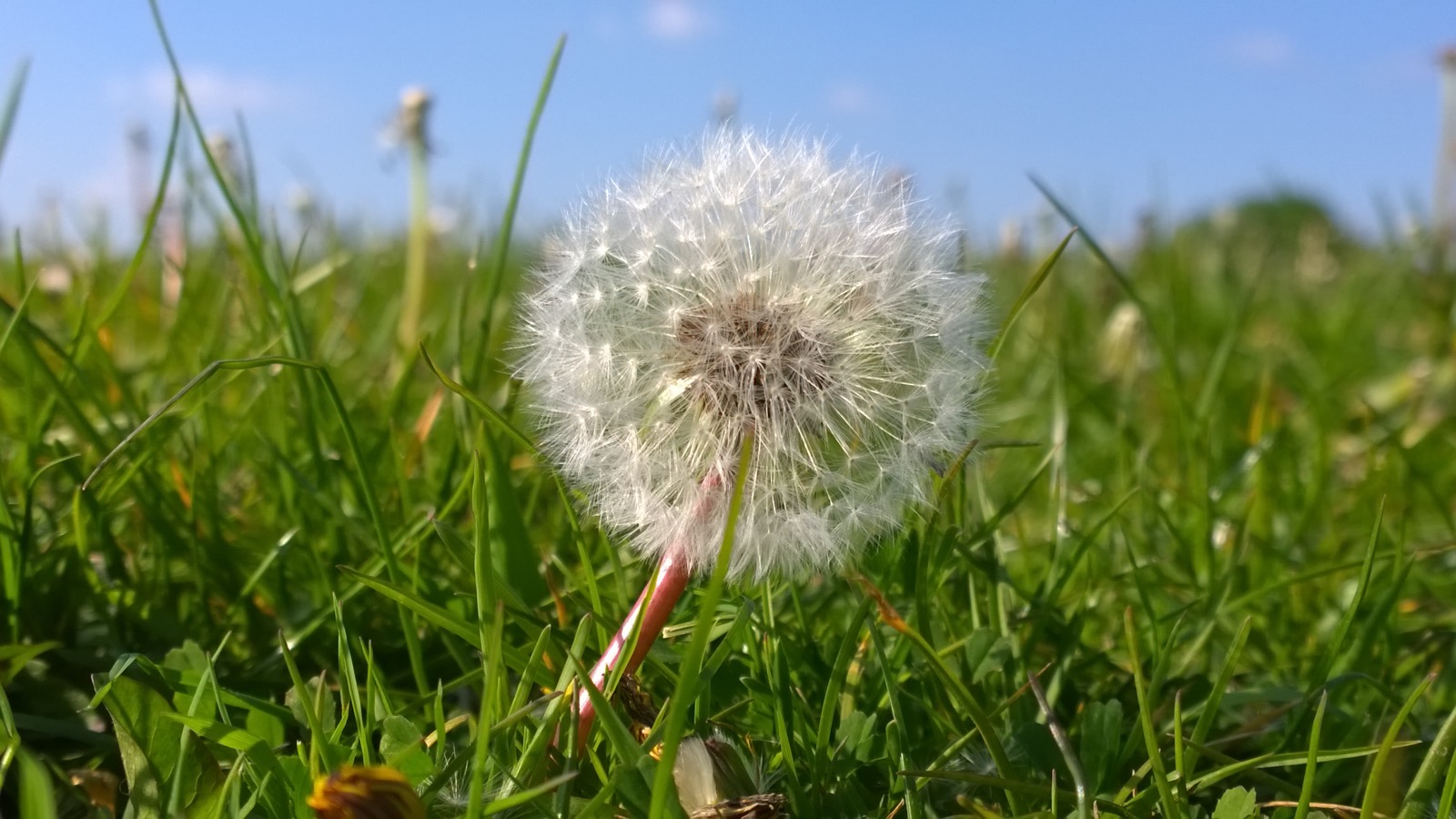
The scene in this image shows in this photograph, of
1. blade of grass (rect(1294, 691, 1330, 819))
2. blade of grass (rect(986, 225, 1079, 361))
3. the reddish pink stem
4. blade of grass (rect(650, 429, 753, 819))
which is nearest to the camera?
blade of grass (rect(650, 429, 753, 819))

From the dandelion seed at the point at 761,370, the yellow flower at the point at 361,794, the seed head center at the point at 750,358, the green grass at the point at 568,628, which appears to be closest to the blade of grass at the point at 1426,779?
the green grass at the point at 568,628

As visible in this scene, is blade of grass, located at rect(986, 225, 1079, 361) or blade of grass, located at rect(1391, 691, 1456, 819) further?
blade of grass, located at rect(986, 225, 1079, 361)

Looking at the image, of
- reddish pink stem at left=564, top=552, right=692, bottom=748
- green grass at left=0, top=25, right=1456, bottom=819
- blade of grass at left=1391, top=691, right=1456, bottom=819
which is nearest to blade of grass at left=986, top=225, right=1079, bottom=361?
green grass at left=0, top=25, right=1456, bottom=819

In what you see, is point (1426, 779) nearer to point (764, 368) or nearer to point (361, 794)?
point (764, 368)

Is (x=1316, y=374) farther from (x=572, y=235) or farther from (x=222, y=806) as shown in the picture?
(x=222, y=806)

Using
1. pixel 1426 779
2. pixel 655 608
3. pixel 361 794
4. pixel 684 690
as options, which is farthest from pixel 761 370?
pixel 1426 779

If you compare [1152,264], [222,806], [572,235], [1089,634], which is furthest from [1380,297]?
[222,806]

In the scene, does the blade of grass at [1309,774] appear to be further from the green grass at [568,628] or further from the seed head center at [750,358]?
the seed head center at [750,358]

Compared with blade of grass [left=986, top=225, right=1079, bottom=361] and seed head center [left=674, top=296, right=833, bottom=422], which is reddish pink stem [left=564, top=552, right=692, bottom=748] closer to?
seed head center [left=674, top=296, right=833, bottom=422]
